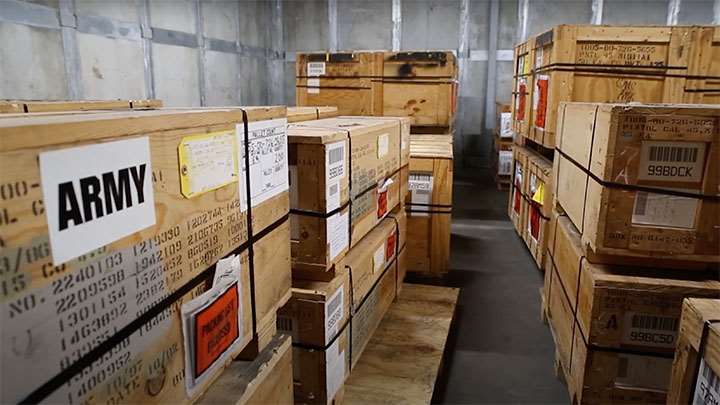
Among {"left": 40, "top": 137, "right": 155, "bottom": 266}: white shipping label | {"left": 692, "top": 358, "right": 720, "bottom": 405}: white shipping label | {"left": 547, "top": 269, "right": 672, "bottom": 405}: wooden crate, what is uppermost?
{"left": 40, "top": 137, "right": 155, "bottom": 266}: white shipping label

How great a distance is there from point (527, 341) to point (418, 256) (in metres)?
1.43

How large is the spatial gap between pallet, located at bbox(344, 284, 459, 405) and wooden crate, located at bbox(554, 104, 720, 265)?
4.15ft

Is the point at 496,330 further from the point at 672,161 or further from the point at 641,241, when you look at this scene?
the point at 672,161

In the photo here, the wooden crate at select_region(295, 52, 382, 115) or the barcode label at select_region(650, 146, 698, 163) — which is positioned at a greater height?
the wooden crate at select_region(295, 52, 382, 115)

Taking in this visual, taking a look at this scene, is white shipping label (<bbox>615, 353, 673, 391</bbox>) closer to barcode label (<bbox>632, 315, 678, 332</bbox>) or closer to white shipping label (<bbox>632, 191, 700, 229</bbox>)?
barcode label (<bbox>632, 315, 678, 332</bbox>)

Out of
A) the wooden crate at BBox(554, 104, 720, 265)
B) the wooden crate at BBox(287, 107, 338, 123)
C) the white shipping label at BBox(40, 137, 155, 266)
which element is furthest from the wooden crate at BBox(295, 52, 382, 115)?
the white shipping label at BBox(40, 137, 155, 266)

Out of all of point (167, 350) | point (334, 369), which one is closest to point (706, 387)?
point (167, 350)

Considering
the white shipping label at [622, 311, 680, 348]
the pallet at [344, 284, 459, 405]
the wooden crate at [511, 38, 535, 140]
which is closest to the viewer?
the white shipping label at [622, 311, 680, 348]

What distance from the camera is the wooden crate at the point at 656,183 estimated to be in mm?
2221

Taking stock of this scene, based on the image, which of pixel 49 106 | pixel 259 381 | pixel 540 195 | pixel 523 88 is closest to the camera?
pixel 259 381

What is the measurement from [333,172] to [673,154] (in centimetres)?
155

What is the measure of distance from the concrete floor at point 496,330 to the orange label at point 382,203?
115 centimetres

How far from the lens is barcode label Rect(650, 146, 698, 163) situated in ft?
7.39

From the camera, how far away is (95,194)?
90 centimetres
